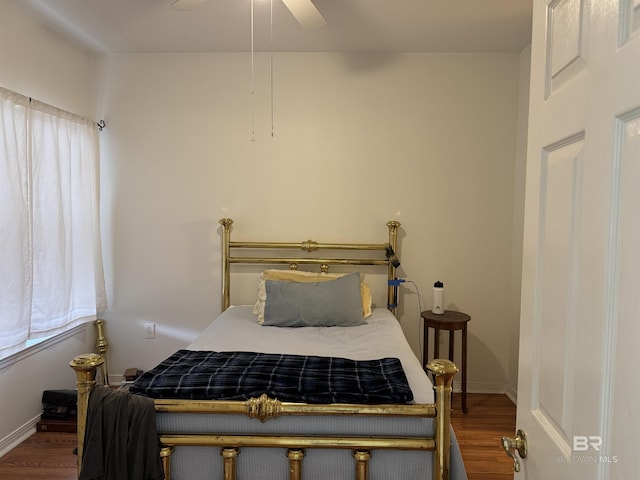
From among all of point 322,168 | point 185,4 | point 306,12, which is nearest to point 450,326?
point 322,168

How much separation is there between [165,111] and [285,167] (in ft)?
3.30

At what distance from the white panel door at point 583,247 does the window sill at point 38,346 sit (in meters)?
2.78

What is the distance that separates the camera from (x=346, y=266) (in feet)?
12.0

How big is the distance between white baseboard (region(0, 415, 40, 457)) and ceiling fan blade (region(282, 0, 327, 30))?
2.81 meters

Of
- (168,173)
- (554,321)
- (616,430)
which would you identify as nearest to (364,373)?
(554,321)

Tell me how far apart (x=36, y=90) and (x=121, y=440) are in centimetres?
233

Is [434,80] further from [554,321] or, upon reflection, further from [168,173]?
[554,321]

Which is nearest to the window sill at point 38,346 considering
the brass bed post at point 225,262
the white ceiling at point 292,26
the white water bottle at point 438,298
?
the brass bed post at point 225,262

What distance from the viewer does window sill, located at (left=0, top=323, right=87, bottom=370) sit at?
8.98 ft

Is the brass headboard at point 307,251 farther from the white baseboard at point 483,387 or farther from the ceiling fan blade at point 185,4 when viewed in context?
the ceiling fan blade at point 185,4

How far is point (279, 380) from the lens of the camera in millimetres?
1955

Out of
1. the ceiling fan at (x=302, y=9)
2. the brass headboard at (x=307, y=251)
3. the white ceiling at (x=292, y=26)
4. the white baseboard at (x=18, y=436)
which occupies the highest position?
the white ceiling at (x=292, y=26)

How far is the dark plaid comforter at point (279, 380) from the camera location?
1835mm

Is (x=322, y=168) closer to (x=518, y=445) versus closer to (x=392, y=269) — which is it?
(x=392, y=269)
